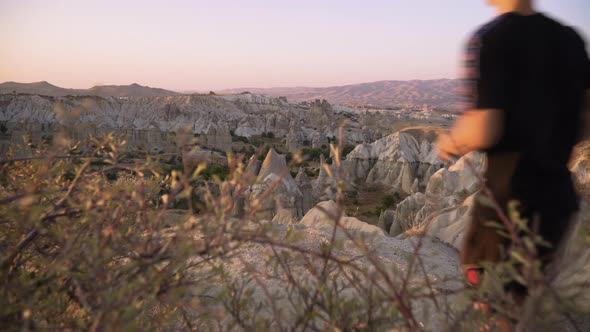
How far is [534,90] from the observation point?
1511 mm

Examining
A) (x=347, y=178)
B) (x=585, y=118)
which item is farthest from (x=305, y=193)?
(x=347, y=178)

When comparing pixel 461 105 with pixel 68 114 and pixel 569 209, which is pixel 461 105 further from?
pixel 68 114

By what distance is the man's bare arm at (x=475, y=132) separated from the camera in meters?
1.50

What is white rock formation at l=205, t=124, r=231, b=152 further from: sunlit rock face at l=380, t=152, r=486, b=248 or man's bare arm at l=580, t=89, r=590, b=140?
man's bare arm at l=580, t=89, r=590, b=140

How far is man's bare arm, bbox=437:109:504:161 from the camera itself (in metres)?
1.50

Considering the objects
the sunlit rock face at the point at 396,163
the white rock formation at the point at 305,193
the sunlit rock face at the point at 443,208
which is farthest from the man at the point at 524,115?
the sunlit rock face at the point at 396,163

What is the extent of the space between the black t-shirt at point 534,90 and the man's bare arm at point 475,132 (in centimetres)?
3

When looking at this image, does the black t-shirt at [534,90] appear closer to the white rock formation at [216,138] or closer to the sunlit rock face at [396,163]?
the sunlit rock face at [396,163]

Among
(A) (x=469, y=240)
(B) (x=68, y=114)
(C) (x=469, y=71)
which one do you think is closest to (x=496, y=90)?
(C) (x=469, y=71)

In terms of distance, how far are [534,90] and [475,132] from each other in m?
0.26

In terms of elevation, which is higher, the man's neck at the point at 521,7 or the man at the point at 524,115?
the man's neck at the point at 521,7

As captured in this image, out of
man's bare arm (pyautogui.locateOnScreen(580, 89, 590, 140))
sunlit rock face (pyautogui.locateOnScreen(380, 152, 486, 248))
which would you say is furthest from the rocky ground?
man's bare arm (pyautogui.locateOnScreen(580, 89, 590, 140))

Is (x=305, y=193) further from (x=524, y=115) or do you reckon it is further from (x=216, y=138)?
(x=216, y=138)

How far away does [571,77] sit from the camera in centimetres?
158
